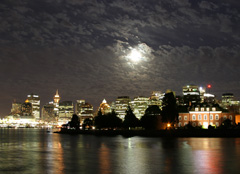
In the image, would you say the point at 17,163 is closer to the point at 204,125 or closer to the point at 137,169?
the point at 137,169

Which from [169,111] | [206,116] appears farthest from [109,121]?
[169,111]

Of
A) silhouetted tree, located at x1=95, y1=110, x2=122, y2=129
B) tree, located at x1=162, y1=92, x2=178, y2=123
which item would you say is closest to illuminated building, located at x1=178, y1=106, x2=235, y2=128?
tree, located at x1=162, y1=92, x2=178, y2=123

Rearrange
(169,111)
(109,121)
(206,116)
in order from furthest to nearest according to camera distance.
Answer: (109,121) → (206,116) → (169,111)

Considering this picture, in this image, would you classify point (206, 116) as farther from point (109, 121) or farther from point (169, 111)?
point (109, 121)

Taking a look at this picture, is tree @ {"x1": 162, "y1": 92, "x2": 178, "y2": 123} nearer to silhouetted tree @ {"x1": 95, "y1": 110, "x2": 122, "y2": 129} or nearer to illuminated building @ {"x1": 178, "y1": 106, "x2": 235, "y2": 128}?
illuminated building @ {"x1": 178, "y1": 106, "x2": 235, "y2": 128}

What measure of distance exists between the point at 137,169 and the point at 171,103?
300 feet

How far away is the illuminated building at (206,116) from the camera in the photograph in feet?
463

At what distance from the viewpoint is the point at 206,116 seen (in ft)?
465

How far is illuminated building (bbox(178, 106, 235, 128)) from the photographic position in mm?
141000

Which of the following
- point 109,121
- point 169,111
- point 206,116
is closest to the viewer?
point 169,111

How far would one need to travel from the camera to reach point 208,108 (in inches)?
5640

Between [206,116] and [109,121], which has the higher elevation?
[206,116]

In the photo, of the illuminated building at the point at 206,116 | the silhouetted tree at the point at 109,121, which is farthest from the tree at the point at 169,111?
the silhouetted tree at the point at 109,121

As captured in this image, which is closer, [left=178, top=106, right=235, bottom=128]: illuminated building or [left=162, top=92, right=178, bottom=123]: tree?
[left=162, top=92, right=178, bottom=123]: tree
